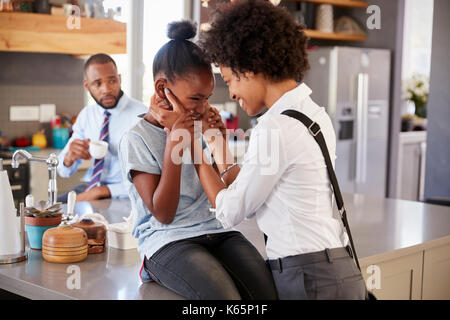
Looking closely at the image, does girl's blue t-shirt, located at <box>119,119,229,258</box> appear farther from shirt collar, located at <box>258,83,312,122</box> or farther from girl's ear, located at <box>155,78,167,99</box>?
shirt collar, located at <box>258,83,312,122</box>

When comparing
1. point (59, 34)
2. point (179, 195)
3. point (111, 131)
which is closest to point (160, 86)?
point (179, 195)

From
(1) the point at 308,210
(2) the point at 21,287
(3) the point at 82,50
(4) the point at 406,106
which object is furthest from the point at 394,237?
(4) the point at 406,106

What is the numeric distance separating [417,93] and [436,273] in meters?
4.93

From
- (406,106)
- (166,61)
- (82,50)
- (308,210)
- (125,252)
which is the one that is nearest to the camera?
(308,210)

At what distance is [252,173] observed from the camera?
4.59ft

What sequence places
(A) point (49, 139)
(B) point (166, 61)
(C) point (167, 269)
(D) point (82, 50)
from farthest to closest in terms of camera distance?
(A) point (49, 139) < (D) point (82, 50) < (B) point (166, 61) < (C) point (167, 269)

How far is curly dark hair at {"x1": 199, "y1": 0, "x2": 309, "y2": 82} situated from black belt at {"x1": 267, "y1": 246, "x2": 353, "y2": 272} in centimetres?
42

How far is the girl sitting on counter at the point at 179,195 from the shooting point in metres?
1.48

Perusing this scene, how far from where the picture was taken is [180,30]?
169 centimetres

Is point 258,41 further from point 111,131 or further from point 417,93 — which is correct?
point 417,93

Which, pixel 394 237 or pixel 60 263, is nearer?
pixel 60 263

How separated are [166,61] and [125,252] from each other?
24.2 inches

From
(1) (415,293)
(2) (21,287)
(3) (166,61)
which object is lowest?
(1) (415,293)
